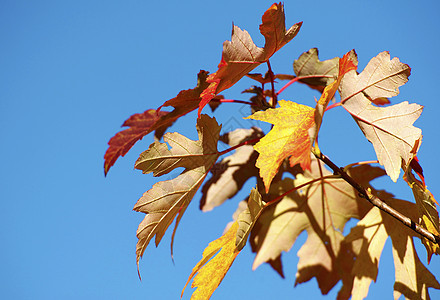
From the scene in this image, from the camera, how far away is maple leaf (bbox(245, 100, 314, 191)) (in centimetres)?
65

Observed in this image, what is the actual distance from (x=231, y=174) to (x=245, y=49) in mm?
479

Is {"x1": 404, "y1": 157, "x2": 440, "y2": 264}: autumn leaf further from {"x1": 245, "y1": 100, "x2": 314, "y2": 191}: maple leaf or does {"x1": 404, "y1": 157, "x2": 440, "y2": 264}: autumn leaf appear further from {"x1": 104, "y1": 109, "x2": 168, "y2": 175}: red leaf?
{"x1": 104, "y1": 109, "x2": 168, "y2": 175}: red leaf

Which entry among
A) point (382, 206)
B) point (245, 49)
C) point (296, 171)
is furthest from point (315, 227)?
point (245, 49)

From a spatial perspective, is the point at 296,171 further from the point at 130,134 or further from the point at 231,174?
the point at 130,134

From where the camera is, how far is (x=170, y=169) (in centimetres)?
84

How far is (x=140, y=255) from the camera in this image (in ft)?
2.58

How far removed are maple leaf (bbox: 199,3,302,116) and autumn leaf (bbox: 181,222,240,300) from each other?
24cm

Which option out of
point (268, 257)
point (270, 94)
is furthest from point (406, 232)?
point (270, 94)

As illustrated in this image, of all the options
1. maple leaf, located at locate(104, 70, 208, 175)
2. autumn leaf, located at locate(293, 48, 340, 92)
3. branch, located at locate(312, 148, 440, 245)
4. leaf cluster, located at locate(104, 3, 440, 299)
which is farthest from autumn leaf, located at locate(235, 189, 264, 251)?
autumn leaf, located at locate(293, 48, 340, 92)

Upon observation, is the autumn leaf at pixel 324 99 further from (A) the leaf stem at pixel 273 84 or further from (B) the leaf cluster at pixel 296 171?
(A) the leaf stem at pixel 273 84

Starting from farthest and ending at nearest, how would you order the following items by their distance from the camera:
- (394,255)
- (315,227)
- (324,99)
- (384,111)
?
(315,227) < (394,255) < (384,111) < (324,99)

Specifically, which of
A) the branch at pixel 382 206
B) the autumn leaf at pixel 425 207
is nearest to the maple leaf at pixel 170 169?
the branch at pixel 382 206

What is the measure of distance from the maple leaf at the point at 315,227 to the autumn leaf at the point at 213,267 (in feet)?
1.00

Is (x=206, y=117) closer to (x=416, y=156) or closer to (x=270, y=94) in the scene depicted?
(x=270, y=94)
